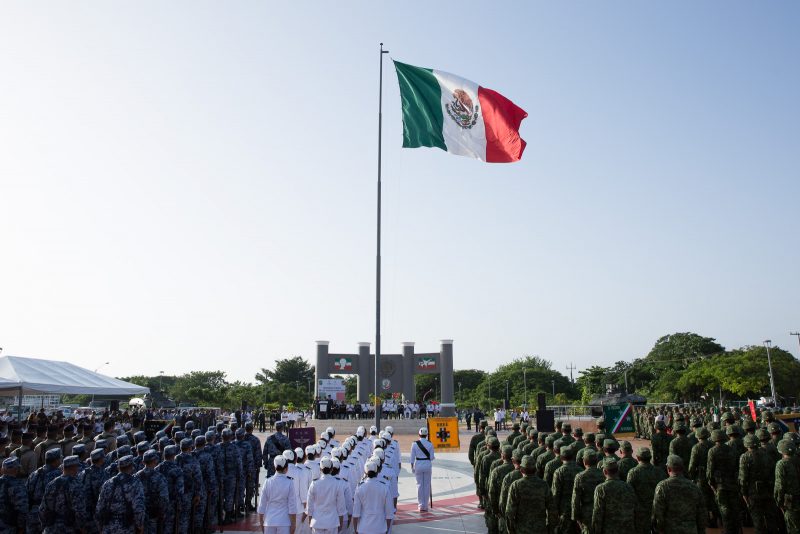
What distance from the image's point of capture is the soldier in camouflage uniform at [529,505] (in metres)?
8.48

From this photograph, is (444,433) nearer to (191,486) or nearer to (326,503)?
(191,486)

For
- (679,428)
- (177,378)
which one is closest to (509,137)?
Answer: (679,428)

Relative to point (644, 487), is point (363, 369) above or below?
above

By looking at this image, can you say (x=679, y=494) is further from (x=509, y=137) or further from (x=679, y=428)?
(x=509, y=137)

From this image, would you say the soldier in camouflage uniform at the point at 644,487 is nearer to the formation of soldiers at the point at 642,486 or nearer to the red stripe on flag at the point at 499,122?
the formation of soldiers at the point at 642,486

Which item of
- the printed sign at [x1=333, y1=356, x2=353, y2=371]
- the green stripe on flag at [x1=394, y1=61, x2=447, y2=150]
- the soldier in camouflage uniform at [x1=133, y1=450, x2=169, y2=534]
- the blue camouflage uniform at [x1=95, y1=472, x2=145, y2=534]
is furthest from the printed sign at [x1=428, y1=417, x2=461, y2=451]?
the printed sign at [x1=333, y1=356, x2=353, y2=371]

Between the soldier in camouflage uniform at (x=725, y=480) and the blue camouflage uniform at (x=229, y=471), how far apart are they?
9207 millimetres

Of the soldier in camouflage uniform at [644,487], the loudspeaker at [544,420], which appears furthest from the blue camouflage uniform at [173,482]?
Result: the loudspeaker at [544,420]

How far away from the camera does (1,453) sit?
1092cm

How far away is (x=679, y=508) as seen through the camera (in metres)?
7.85

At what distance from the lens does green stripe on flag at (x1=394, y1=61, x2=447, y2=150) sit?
19.3m

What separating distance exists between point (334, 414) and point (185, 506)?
31.3m

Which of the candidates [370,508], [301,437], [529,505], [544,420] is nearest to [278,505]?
[370,508]

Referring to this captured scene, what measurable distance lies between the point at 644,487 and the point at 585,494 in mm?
959
